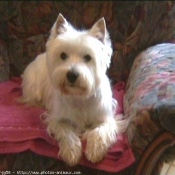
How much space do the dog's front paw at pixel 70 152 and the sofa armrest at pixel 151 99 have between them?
0.26m

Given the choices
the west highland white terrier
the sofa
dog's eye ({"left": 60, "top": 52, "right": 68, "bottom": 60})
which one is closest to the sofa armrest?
the sofa

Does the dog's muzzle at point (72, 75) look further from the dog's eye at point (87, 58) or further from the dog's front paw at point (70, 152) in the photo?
the dog's front paw at point (70, 152)

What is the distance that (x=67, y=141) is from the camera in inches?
61.6

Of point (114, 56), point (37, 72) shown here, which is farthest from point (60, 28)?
point (114, 56)

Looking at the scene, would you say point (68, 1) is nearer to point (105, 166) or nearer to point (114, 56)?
point (114, 56)

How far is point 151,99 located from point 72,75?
1.28ft

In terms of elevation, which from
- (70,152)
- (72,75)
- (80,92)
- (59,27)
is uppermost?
(59,27)

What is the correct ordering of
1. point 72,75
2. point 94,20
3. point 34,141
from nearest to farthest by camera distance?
point 72,75
point 34,141
point 94,20

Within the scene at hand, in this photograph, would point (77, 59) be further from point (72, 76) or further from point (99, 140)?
point (99, 140)

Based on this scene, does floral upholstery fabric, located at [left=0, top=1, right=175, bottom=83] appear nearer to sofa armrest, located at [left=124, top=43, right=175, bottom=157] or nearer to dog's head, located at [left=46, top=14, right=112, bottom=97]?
sofa armrest, located at [left=124, top=43, right=175, bottom=157]

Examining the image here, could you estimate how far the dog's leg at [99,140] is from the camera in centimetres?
151

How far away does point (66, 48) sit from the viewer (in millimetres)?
1570

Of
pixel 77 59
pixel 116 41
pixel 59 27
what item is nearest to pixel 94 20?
pixel 116 41

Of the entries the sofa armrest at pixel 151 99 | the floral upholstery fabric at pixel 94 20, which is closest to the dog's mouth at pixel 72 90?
the sofa armrest at pixel 151 99
